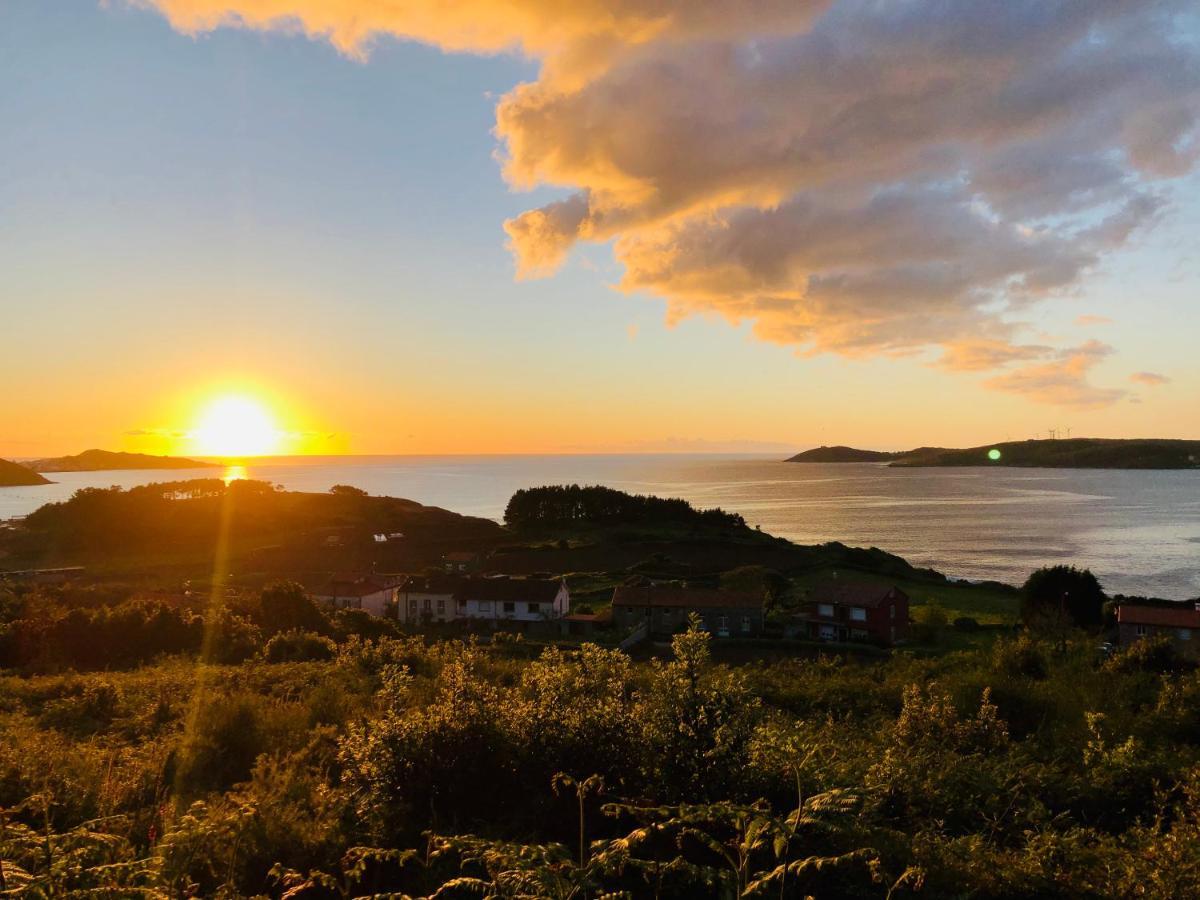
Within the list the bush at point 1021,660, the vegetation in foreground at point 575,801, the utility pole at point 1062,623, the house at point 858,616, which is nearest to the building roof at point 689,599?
the house at point 858,616

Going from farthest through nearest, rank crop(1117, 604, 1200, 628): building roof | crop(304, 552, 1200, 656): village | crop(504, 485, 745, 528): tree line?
crop(504, 485, 745, 528): tree line → crop(304, 552, 1200, 656): village → crop(1117, 604, 1200, 628): building roof

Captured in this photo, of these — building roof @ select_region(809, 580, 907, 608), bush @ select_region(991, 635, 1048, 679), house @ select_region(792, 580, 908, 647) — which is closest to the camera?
bush @ select_region(991, 635, 1048, 679)

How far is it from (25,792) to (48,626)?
20.1 m

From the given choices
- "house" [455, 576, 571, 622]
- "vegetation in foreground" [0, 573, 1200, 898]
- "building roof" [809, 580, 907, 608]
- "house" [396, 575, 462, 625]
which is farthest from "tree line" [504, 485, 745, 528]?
"vegetation in foreground" [0, 573, 1200, 898]

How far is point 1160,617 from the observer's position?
44.6 meters

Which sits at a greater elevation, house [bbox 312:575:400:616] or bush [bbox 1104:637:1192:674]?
bush [bbox 1104:637:1192:674]

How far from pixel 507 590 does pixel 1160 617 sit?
135 ft

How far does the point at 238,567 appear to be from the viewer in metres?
75.4

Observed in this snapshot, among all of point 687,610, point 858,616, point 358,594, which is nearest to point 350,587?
point 358,594

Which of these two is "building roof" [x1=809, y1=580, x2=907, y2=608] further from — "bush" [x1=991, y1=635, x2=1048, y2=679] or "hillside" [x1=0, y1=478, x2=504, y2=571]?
"hillside" [x1=0, y1=478, x2=504, y2=571]

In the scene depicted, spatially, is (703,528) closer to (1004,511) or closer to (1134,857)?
(1004,511)

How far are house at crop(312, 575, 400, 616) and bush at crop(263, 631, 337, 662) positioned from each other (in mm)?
25441

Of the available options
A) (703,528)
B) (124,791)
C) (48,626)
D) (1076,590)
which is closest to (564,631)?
(48,626)

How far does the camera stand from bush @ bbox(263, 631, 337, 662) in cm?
2400
